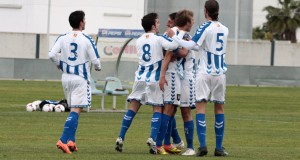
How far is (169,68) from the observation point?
16.0 metres

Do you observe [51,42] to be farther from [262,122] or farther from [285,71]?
[262,122]

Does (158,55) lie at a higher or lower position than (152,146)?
higher

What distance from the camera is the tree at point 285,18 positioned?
11350 cm

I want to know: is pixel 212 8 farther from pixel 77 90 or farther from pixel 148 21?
pixel 77 90

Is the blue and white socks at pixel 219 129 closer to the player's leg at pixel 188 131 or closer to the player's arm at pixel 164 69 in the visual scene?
the player's leg at pixel 188 131

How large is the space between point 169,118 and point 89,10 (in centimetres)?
5957

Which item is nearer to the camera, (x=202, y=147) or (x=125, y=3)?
(x=202, y=147)

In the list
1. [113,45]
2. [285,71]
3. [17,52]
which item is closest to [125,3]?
[17,52]

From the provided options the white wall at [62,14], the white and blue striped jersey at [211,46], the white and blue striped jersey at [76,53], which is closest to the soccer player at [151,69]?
the white and blue striped jersey at [211,46]

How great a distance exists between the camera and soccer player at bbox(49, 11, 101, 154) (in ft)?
51.9

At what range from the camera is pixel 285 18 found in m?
114

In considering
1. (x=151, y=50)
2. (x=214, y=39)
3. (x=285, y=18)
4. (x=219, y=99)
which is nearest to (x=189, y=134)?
(x=219, y=99)

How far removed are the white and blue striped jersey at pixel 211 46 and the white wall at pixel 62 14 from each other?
191 feet

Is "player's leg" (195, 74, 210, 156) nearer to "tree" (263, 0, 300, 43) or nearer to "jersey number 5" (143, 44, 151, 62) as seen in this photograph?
"jersey number 5" (143, 44, 151, 62)
